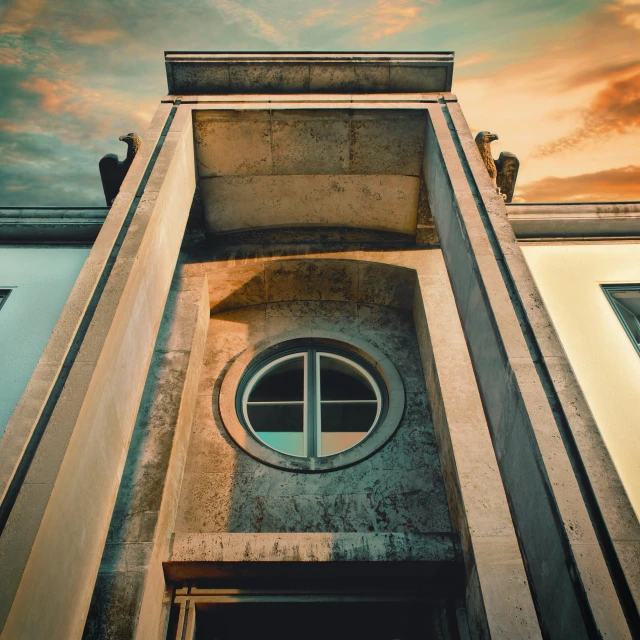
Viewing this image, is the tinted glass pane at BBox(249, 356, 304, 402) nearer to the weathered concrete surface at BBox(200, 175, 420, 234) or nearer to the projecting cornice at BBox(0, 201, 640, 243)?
the weathered concrete surface at BBox(200, 175, 420, 234)

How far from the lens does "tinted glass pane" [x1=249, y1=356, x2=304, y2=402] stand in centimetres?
773

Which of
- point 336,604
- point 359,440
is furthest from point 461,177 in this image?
point 336,604

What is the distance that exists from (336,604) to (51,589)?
9.89ft

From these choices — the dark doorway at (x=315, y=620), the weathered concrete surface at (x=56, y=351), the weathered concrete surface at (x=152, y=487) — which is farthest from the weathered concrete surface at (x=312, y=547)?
the weathered concrete surface at (x=56, y=351)

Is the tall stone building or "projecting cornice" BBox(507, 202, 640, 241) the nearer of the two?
the tall stone building

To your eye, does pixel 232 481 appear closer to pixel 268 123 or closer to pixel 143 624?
pixel 143 624

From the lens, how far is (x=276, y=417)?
7.36 meters

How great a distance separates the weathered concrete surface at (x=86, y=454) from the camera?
3316mm

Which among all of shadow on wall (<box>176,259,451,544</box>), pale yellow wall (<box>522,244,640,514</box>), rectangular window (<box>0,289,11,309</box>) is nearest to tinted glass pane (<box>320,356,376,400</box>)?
shadow on wall (<box>176,259,451,544</box>)

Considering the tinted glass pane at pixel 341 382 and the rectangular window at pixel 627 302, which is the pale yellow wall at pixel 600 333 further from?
the tinted glass pane at pixel 341 382

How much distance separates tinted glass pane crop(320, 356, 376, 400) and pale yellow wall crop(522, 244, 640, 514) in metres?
2.93

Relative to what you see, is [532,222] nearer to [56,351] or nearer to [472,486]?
[472,486]

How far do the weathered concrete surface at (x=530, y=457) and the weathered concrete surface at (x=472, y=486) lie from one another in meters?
0.85

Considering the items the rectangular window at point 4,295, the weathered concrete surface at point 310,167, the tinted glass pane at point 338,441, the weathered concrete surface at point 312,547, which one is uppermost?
the weathered concrete surface at point 310,167
